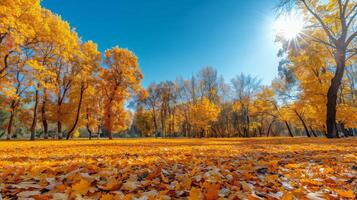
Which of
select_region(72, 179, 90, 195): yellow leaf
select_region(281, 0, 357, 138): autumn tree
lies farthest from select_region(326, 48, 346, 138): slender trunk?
select_region(72, 179, 90, 195): yellow leaf

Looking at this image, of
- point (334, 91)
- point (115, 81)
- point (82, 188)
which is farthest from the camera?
point (115, 81)

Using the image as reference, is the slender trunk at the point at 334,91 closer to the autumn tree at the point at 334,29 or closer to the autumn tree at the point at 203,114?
the autumn tree at the point at 334,29

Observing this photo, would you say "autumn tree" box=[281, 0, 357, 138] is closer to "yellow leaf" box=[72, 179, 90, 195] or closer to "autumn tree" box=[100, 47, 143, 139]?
"yellow leaf" box=[72, 179, 90, 195]

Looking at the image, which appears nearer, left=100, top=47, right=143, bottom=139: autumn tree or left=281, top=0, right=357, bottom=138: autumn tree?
left=281, top=0, right=357, bottom=138: autumn tree

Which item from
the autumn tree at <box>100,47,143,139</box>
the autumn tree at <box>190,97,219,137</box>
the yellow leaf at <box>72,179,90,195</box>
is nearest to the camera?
the yellow leaf at <box>72,179,90,195</box>

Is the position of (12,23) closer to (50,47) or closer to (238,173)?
(50,47)

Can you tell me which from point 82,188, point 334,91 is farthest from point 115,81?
point 82,188

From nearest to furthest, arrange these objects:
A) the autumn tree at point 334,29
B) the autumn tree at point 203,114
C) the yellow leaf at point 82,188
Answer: the yellow leaf at point 82,188
the autumn tree at point 334,29
the autumn tree at point 203,114

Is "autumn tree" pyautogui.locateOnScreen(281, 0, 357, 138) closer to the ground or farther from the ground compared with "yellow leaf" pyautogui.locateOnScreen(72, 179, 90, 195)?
farther from the ground

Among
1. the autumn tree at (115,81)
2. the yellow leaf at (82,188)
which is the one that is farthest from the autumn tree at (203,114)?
the yellow leaf at (82,188)

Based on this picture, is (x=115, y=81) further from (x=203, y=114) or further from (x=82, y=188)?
(x=82, y=188)

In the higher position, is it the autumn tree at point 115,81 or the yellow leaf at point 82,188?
the autumn tree at point 115,81

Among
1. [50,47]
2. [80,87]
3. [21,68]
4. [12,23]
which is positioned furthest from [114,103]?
[12,23]

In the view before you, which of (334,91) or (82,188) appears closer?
(82,188)
